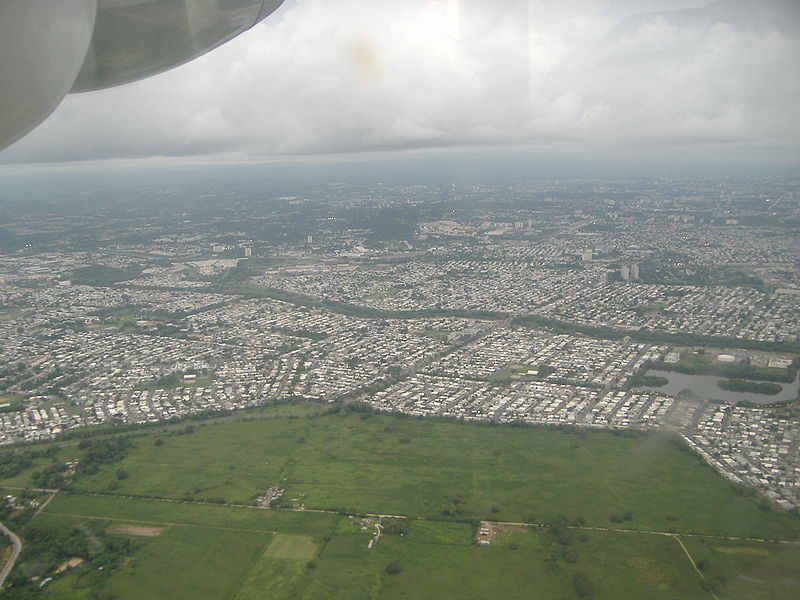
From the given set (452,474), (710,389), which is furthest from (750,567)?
(710,389)

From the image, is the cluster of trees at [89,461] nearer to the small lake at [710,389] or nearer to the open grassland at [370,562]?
the open grassland at [370,562]

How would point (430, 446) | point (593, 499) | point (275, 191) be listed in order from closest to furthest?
point (593, 499), point (430, 446), point (275, 191)

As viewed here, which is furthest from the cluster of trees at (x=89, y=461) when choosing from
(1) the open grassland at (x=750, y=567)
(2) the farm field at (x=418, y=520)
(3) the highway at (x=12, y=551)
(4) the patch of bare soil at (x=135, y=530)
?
(1) the open grassland at (x=750, y=567)

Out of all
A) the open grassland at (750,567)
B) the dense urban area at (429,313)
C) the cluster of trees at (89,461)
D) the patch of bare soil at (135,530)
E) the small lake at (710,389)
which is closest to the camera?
the open grassland at (750,567)

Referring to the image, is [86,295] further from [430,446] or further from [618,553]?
[618,553]

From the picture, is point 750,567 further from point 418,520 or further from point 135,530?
point 135,530

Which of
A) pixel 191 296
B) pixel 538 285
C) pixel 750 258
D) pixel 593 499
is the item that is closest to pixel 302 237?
pixel 191 296
